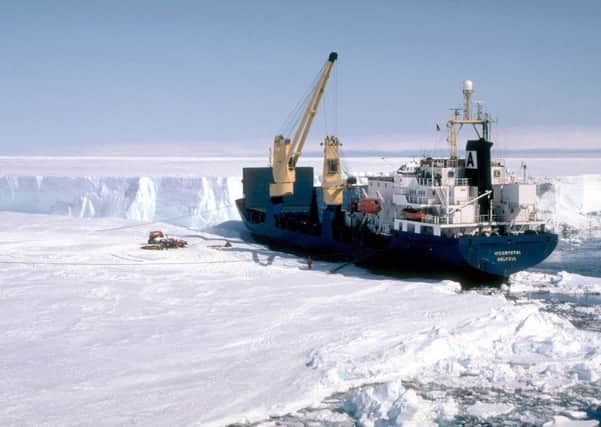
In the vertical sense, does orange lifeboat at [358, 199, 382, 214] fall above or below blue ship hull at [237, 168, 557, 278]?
above

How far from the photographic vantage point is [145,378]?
28.7 ft

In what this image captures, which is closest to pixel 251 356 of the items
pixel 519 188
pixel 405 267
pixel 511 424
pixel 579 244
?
pixel 511 424

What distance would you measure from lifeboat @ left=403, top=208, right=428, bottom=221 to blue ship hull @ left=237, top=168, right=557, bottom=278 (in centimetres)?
44

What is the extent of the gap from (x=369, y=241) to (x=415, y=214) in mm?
2376

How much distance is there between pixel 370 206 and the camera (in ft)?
60.0

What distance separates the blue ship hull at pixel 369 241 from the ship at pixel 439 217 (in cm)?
2

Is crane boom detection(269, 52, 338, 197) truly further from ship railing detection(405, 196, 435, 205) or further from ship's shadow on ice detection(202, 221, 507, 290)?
ship railing detection(405, 196, 435, 205)

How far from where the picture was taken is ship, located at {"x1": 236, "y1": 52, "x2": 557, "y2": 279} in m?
15.5

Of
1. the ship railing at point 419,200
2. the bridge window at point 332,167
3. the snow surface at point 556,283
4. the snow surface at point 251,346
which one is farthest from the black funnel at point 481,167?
the bridge window at point 332,167

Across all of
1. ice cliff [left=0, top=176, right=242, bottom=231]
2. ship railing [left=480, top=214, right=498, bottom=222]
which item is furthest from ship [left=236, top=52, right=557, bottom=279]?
ice cliff [left=0, top=176, right=242, bottom=231]

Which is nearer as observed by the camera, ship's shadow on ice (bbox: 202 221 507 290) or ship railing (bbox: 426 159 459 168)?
ship's shadow on ice (bbox: 202 221 507 290)

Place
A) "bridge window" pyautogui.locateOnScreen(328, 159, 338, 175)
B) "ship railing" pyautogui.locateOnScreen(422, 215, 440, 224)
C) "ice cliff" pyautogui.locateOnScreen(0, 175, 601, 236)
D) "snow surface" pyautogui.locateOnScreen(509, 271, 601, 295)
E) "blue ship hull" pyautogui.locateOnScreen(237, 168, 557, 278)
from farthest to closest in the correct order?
1. "ice cliff" pyautogui.locateOnScreen(0, 175, 601, 236)
2. "bridge window" pyautogui.locateOnScreen(328, 159, 338, 175)
3. "ship railing" pyautogui.locateOnScreen(422, 215, 440, 224)
4. "blue ship hull" pyautogui.locateOnScreen(237, 168, 557, 278)
5. "snow surface" pyautogui.locateOnScreen(509, 271, 601, 295)

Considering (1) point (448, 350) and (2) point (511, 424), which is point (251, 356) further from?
(2) point (511, 424)

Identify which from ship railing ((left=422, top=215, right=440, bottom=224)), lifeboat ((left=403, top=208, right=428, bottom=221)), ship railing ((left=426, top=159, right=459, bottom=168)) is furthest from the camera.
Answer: ship railing ((left=426, top=159, right=459, bottom=168))
